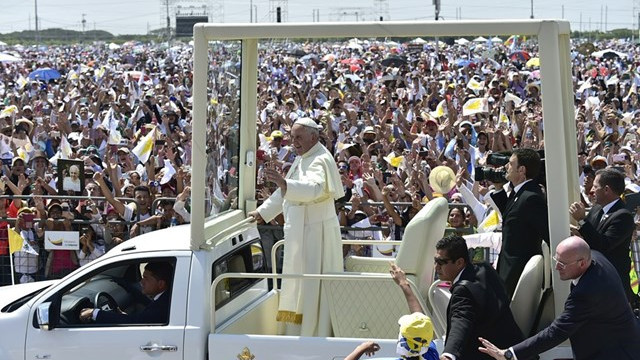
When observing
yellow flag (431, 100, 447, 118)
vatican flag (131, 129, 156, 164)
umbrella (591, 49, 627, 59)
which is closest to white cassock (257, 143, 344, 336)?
vatican flag (131, 129, 156, 164)

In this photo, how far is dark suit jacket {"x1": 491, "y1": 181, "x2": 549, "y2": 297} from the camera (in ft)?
21.2

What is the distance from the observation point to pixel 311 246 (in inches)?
281

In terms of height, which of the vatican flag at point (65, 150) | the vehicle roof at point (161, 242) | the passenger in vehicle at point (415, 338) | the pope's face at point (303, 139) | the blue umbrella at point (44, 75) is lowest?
the passenger in vehicle at point (415, 338)

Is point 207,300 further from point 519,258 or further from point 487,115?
point 487,115

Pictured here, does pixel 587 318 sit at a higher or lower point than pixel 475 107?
lower

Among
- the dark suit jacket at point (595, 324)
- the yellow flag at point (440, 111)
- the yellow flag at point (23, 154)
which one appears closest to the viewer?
the dark suit jacket at point (595, 324)

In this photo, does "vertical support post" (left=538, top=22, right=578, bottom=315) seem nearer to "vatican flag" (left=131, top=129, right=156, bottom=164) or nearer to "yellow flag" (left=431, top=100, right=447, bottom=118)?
"vatican flag" (left=131, top=129, right=156, bottom=164)

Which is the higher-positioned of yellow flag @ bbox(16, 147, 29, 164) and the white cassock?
yellow flag @ bbox(16, 147, 29, 164)

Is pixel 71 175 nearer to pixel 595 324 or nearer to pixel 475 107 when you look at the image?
pixel 595 324

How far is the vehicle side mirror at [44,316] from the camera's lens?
6469 mm

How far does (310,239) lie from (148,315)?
1270 mm

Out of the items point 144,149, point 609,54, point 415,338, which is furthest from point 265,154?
point 609,54

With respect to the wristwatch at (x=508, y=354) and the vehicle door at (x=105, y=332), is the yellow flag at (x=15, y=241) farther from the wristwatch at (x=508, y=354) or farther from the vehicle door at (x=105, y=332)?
the wristwatch at (x=508, y=354)

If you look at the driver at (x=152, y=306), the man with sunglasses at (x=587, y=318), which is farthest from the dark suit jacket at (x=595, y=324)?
the driver at (x=152, y=306)
